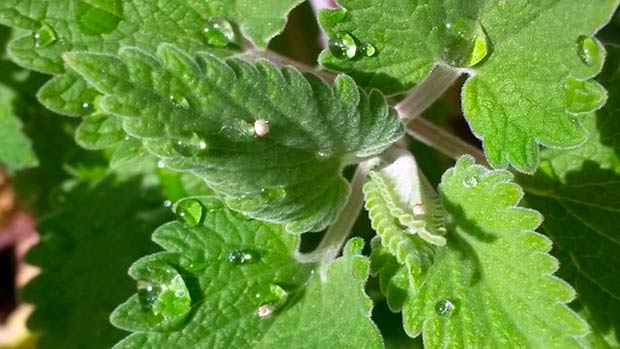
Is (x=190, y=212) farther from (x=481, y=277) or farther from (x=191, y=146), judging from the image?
(x=481, y=277)

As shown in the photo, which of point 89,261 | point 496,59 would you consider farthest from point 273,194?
point 89,261

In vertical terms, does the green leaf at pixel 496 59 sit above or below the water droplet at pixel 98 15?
above

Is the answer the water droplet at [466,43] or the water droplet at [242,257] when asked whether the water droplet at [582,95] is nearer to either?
the water droplet at [466,43]

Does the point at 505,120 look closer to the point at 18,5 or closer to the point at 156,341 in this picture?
the point at 156,341

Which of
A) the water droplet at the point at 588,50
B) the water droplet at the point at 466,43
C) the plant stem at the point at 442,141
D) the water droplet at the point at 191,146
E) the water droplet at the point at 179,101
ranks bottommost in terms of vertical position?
the plant stem at the point at 442,141

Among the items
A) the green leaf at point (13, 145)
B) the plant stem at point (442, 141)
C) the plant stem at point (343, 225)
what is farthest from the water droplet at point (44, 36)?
the plant stem at point (442, 141)

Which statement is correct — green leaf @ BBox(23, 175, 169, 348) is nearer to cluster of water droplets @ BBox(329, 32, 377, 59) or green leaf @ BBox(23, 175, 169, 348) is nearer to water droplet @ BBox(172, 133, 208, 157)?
cluster of water droplets @ BBox(329, 32, 377, 59)
